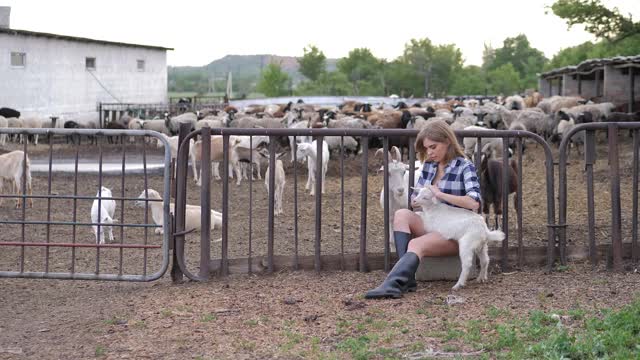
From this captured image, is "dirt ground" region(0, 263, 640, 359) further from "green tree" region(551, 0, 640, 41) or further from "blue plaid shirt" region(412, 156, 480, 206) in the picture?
"green tree" region(551, 0, 640, 41)

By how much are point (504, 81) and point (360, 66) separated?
17066mm

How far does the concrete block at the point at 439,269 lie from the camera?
23.8 feet

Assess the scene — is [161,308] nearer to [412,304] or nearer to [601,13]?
[412,304]

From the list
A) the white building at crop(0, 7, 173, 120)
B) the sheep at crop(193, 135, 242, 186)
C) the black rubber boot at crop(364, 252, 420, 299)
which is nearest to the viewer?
the black rubber boot at crop(364, 252, 420, 299)

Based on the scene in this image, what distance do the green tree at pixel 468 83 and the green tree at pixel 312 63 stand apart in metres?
15.8

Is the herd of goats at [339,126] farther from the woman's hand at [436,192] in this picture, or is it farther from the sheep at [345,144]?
A: the woman's hand at [436,192]

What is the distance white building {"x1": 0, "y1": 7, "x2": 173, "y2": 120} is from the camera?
34219 millimetres

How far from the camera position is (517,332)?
18.8 feet

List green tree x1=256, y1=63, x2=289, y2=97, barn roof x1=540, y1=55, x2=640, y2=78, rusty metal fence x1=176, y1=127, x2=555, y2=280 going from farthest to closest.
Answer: green tree x1=256, y1=63, x2=289, y2=97 < barn roof x1=540, y1=55, x2=640, y2=78 < rusty metal fence x1=176, y1=127, x2=555, y2=280

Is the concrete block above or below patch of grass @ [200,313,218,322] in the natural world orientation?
above

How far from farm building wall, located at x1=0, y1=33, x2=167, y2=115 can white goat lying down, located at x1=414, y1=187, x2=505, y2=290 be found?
2947 cm

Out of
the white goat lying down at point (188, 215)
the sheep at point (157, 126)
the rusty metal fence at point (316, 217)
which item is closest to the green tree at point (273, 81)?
the sheep at point (157, 126)

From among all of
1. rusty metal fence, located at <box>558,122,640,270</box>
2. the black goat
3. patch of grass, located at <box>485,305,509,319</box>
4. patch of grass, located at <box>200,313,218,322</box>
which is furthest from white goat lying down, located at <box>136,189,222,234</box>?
the black goat

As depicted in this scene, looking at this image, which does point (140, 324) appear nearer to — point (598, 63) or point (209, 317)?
point (209, 317)
